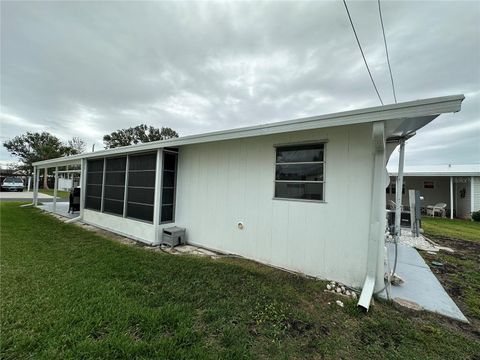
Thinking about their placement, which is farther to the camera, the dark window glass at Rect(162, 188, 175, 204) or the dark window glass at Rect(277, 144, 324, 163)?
the dark window glass at Rect(162, 188, 175, 204)

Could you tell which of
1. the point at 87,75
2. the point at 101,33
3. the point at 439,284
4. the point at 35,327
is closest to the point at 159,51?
the point at 101,33

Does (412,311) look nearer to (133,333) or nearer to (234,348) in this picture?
(234,348)

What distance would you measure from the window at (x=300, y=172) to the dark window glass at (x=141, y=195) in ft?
11.0

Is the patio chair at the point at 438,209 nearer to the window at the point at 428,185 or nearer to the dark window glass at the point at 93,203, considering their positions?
the window at the point at 428,185

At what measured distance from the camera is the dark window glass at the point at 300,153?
144 inches

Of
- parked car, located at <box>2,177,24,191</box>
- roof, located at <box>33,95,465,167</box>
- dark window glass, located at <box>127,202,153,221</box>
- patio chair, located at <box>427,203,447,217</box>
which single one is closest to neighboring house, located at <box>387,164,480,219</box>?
→ patio chair, located at <box>427,203,447,217</box>

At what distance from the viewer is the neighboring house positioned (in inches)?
448

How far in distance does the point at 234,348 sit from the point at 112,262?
3098mm

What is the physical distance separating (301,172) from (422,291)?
256 centimetres

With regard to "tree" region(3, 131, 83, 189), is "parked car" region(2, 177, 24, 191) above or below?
below

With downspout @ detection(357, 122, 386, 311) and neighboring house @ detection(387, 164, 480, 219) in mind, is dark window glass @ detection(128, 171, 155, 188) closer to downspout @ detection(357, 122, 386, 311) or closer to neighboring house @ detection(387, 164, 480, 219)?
downspout @ detection(357, 122, 386, 311)

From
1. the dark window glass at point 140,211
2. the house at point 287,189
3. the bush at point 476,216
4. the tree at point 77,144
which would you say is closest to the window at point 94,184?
the house at point 287,189

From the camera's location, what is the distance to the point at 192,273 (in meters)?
3.54

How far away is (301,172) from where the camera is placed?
380cm
